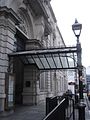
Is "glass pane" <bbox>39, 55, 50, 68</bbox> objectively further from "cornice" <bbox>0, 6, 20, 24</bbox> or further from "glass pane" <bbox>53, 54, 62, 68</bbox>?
"cornice" <bbox>0, 6, 20, 24</bbox>

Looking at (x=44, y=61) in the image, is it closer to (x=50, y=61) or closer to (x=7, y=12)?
(x=50, y=61)

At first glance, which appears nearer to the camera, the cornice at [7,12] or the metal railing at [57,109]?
the metal railing at [57,109]

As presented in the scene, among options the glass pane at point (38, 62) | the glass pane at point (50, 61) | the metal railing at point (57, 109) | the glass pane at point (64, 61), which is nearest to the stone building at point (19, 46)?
the glass pane at point (38, 62)

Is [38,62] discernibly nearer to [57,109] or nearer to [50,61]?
[50,61]

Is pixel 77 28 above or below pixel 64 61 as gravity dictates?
above

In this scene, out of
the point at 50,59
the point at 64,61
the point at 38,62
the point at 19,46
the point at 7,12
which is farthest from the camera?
the point at 19,46

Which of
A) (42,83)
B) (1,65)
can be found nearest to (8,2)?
(1,65)

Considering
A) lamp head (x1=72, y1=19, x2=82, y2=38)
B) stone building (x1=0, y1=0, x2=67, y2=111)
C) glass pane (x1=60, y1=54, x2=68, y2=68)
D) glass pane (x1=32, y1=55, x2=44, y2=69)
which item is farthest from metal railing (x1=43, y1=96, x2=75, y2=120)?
glass pane (x1=32, y1=55, x2=44, y2=69)

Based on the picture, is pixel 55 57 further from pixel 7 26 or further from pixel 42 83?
pixel 42 83

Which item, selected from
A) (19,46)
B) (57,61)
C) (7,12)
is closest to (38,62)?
(57,61)

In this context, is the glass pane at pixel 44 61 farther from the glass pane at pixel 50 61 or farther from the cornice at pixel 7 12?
the cornice at pixel 7 12

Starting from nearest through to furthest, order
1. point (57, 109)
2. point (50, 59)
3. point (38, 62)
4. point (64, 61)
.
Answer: point (57, 109)
point (50, 59)
point (64, 61)
point (38, 62)

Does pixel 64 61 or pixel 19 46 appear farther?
pixel 19 46

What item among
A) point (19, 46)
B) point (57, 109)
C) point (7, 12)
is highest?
point (7, 12)
